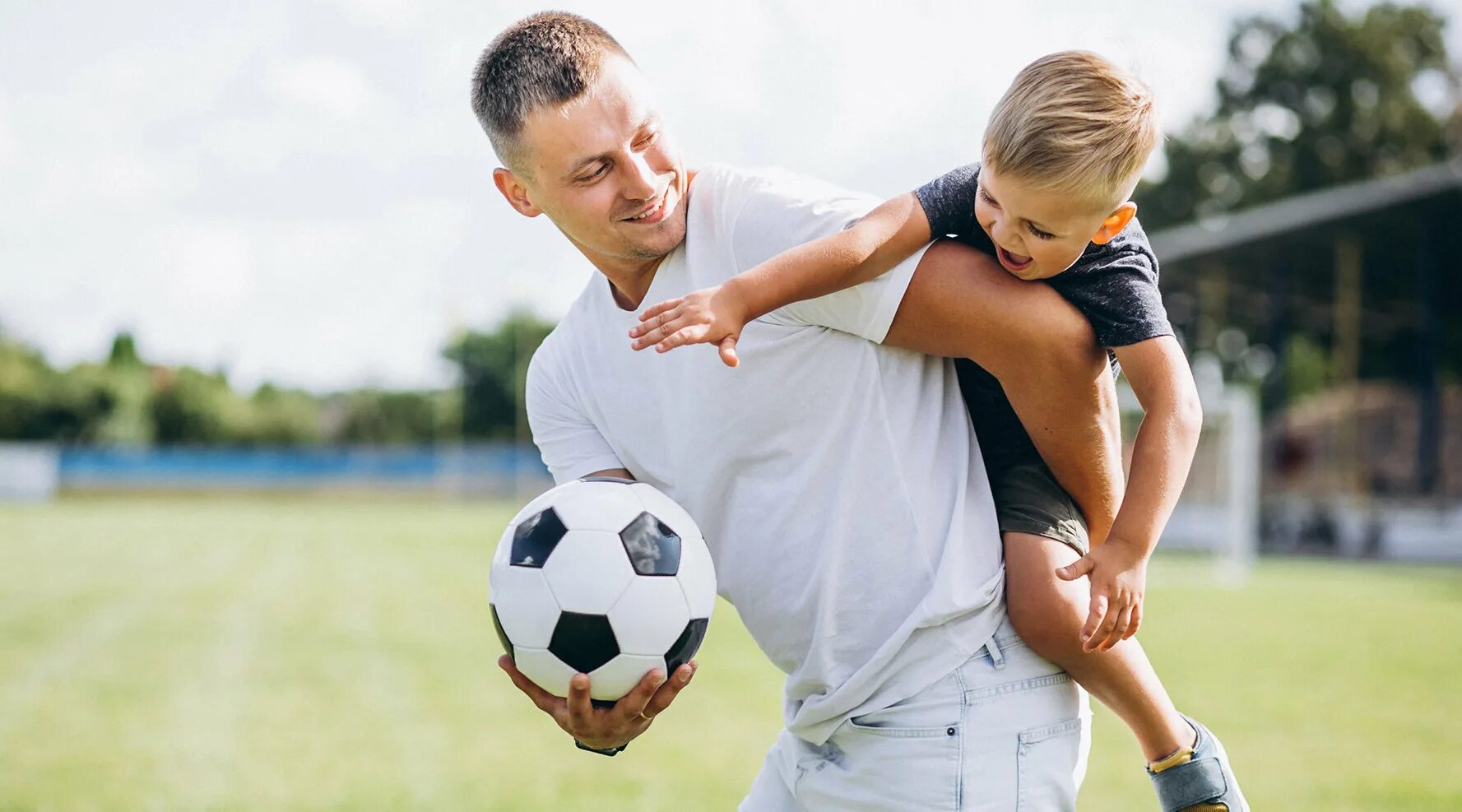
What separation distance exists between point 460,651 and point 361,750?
3.82 metres

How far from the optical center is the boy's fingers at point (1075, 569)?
2424 mm

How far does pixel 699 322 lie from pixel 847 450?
1.41 feet

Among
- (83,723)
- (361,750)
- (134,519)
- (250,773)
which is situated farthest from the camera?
(134,519)

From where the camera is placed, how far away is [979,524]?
2549 mm

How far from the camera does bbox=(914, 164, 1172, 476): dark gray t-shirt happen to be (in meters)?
2.51

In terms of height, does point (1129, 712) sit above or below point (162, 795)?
above

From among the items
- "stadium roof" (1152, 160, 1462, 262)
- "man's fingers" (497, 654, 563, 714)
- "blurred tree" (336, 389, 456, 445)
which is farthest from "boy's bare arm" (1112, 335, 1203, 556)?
"blurred tree" (336, 389, 456, 445)

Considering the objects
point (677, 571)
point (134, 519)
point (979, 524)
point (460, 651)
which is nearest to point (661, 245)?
point (677, 571)

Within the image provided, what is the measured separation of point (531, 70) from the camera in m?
2.66

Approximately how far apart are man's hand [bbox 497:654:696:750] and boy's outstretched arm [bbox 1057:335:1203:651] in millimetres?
816

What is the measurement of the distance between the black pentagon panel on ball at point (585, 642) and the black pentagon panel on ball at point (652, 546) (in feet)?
0.45

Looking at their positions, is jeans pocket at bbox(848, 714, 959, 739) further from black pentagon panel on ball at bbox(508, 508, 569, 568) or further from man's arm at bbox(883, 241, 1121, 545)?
black pentagon panel on ball at bbox(508, 508, 569, 568)

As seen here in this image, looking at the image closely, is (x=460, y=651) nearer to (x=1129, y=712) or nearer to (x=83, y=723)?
(x=83, y=723)

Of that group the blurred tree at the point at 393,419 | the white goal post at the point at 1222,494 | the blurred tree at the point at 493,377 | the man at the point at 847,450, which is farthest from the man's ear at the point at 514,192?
the blurred tree at the point at 393,419
